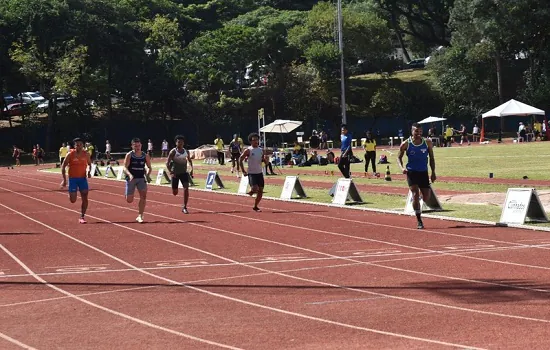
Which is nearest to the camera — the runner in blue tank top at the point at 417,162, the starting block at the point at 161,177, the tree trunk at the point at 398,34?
the runner in blue tank top at the point at 417,162

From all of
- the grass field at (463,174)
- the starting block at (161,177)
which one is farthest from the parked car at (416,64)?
the starting block at (161,177)

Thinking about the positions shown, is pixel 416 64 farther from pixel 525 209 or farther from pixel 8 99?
pixel 525 209

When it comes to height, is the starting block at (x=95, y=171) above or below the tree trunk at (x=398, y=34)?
below

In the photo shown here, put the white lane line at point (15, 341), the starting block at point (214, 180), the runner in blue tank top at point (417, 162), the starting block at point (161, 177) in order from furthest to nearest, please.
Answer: the starting block at point (161, 177), the starting block at point (214, 180), the runner in blue tank top at point (417, 162), the white lane line at point (15, 341)

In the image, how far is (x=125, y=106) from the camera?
81.2 m

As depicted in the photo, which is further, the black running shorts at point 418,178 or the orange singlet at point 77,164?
the orange singlet at point 77,164

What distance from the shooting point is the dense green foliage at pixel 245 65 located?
7406 cm

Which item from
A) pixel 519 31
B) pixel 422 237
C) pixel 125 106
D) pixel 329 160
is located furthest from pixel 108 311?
pixel 125 106

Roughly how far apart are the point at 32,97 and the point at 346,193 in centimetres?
6327

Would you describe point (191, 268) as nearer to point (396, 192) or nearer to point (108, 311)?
point (108, 311)

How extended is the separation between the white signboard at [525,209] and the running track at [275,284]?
638mm

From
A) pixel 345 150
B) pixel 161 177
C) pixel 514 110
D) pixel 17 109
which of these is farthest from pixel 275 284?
pixel 17 109

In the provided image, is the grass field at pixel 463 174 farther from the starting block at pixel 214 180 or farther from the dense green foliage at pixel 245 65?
the dense green foliage at pixel 245 65

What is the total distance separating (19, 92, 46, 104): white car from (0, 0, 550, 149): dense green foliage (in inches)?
143
